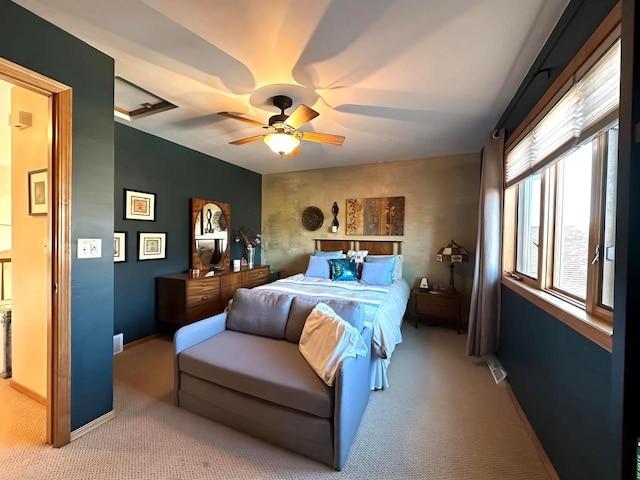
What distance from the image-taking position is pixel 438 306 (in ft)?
12.8

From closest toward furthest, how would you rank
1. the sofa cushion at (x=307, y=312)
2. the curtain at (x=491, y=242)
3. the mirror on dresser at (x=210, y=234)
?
1. the sofa cushion at (x=307, y=312)
2. the curtain at (x=491, y=242)
3. the mirror on dresser at (x=210, y=234)

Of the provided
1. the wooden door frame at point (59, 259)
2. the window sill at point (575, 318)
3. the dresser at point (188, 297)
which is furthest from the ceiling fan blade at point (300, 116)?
the dresser at point (188, 297)

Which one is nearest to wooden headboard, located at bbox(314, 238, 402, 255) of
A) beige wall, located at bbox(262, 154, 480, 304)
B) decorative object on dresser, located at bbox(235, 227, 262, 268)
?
beige wall, located at bbox(262, 154, 480, 304)

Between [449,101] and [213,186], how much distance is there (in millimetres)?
3470

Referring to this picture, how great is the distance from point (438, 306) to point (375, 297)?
1.37 m

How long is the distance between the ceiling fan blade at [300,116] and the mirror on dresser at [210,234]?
2417mm

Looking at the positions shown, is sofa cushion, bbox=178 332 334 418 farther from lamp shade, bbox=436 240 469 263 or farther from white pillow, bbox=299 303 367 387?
lamp shade, bbox=436 240 469 263

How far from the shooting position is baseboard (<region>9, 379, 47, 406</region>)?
215 cm

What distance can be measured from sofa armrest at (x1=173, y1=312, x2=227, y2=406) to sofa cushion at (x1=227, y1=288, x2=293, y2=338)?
10 centimetres

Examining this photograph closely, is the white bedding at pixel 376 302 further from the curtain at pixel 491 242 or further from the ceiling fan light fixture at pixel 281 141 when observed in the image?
the ceiling fan light fixture at pixel 281 141

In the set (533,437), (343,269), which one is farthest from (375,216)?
(533,437)

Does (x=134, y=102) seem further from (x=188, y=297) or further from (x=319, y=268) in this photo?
(x=319, y=268)

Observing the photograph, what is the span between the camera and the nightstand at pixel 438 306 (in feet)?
12.5

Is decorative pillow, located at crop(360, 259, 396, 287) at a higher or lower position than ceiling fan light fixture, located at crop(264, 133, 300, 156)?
lower
